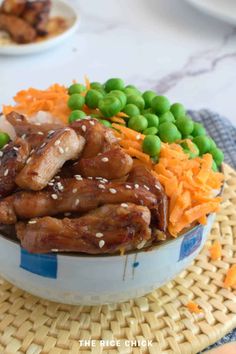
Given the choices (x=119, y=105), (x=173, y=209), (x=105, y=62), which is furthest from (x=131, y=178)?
(x=105, y=62)

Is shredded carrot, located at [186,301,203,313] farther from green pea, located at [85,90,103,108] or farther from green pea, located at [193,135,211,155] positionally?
green pea, located at [85,90,103,108]

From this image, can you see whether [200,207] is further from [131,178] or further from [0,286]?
[0,286]

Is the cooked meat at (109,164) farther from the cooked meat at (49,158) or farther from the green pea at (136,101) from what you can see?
the green pea at (136,101)

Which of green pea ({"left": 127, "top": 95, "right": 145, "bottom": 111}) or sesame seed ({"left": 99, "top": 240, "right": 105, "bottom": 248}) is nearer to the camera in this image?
sesame seed ({"left": 99, "top": 240, "right": 105, "bottom": 248})

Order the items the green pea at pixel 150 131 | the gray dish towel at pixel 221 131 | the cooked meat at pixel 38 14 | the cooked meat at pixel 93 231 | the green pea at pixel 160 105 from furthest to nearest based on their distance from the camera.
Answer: the cooked meat at pixel 38 14, the gray dish towel at pixel 221 131, the green pea at pixel 160 105, the green pea at pixel 150 131, the cooked meat at pixel 93 231

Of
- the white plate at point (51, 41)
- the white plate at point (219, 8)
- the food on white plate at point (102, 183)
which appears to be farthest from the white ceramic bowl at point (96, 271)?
the white plate at point (219, 8)

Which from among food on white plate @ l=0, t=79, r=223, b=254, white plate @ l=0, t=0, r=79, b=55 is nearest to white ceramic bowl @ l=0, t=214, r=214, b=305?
food on white plate @ l=0, t=79, r=223, b=254
